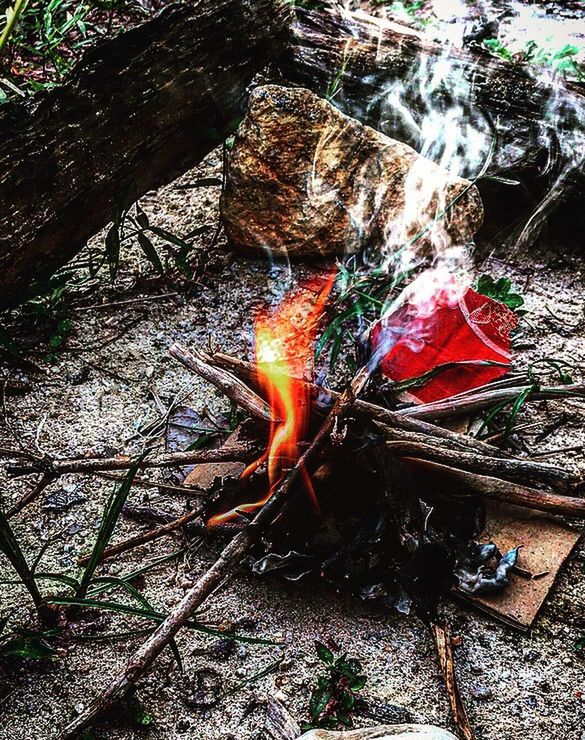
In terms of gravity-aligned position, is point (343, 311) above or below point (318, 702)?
above

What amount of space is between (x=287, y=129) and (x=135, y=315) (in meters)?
0.95

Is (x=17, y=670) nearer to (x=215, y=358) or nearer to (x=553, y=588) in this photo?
(x=215, y=358)

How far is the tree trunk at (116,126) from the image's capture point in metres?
2.33

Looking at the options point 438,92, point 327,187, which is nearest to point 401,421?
point 327,187

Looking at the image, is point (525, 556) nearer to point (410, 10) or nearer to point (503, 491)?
point (503, 491)

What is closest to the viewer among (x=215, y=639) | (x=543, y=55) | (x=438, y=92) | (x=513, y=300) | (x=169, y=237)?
(x=215, y=639)

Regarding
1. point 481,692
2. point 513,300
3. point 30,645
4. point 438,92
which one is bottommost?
point 481,692

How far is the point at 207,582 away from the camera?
5.35ft

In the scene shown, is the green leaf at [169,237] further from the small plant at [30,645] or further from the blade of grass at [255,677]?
the blade of grass at [255,677]

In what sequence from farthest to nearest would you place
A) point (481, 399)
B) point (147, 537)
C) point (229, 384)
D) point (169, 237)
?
point (169, 237)
point (481, 399)
point (229, 384)
point (147, 537)

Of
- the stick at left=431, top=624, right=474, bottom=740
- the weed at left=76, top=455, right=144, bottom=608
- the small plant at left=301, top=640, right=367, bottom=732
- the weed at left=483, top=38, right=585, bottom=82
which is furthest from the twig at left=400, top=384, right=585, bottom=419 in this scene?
the weed at left=483, top=38, right=585, bottom=82

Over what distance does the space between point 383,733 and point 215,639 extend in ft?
1.57

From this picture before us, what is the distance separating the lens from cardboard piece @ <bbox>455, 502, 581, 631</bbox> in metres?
1.74

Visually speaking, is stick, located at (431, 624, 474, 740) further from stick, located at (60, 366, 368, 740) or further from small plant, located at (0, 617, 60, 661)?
small plant, located at (0, 617, 60, 661)
